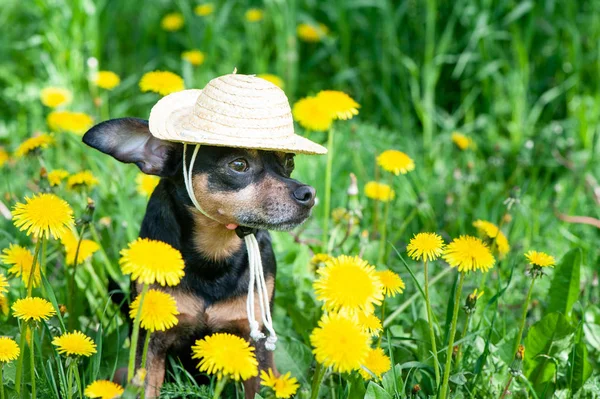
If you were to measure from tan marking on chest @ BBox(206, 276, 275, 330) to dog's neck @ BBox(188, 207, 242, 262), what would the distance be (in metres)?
0.14

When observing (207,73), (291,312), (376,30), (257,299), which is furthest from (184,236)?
(376,30)

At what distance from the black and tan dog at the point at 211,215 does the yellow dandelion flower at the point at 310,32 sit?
2.81 m

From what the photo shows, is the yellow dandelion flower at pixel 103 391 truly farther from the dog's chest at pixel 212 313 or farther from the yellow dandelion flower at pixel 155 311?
the dog's chest at pixel 212 313

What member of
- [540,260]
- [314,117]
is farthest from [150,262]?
[314,117]

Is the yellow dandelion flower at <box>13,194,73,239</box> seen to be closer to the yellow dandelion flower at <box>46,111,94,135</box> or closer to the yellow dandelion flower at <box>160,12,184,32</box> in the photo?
the yellow dandelion flower at <box>46,111,94,135</box>

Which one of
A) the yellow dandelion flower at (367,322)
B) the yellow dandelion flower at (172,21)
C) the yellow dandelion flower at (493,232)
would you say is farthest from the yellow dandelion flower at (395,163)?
the yellow dandelion flower at (172,21)

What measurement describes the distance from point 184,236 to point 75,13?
8.33 ft

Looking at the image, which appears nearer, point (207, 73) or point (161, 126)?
point (161, 126)

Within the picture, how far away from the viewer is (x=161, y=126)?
2.22 metres

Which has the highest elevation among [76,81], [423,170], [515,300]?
[76,81]

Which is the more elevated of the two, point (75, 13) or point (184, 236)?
point (75, 13)

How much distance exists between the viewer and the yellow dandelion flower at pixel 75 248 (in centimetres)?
257

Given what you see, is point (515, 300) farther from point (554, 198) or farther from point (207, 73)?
point (207, 73)

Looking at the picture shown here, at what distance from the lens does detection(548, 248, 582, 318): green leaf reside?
8.58ft
